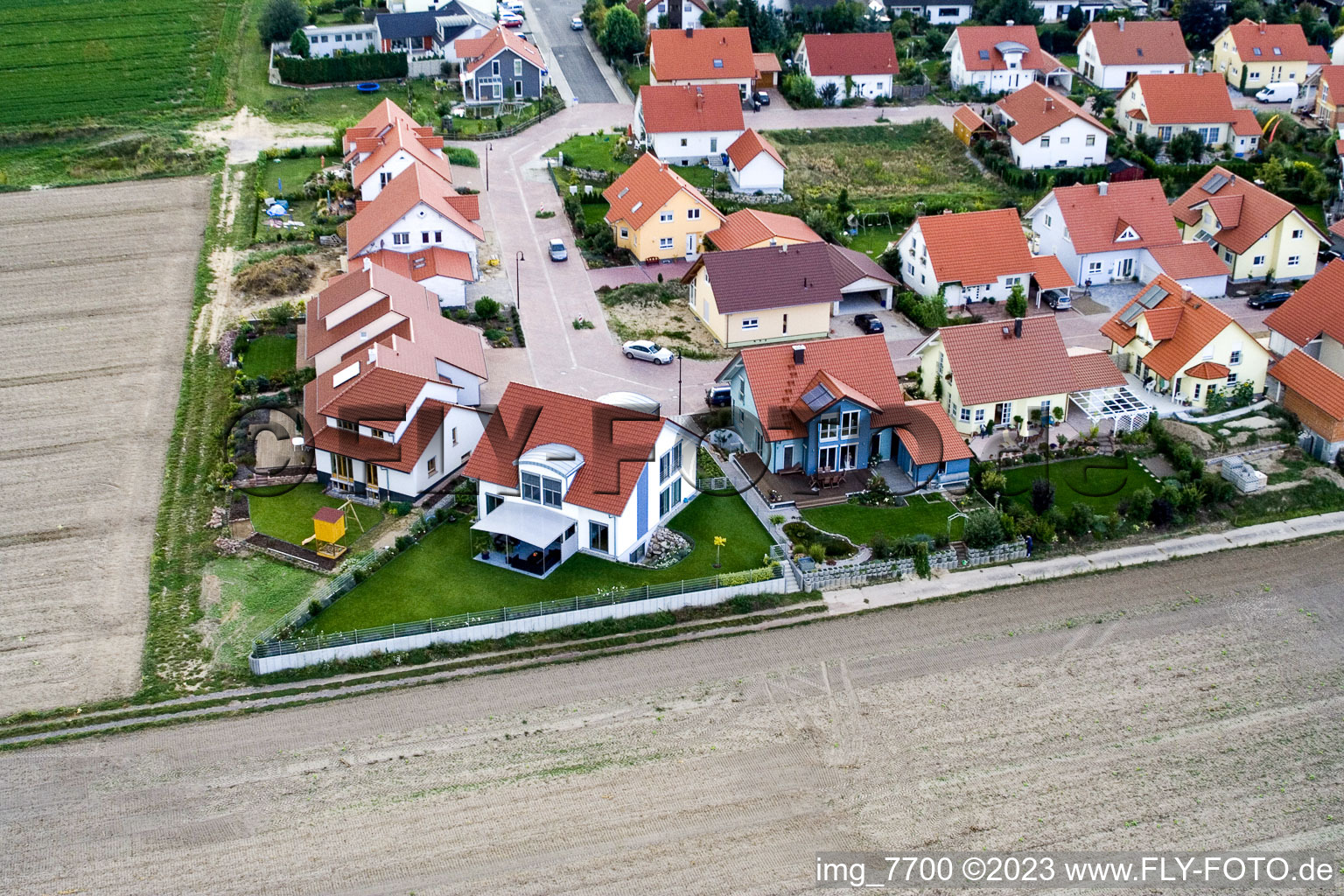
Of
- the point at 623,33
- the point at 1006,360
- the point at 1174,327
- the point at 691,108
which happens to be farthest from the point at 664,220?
the point at 623,33

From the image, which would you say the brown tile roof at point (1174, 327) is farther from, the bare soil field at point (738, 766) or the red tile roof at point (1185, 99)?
the red tile roof at point (1185, 99)

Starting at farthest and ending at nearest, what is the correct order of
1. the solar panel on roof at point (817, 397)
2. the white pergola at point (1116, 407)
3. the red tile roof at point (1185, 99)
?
the red tile roof at point (1185, 99)
the white pergola at point (1116, 407)
the solar panel on roof at point (817, 397)

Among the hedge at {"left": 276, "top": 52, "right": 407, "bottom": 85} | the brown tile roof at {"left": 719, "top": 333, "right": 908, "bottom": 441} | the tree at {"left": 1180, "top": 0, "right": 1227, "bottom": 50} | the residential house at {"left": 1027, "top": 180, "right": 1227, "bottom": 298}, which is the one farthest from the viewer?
the tree at {"left": 1180, "top": 0, "right": 1227, "bottom": 50}

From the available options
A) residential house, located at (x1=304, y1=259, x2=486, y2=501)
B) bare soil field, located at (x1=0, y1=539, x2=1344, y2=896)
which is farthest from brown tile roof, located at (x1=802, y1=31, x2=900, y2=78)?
bare soil field, located at (x1=0, y1=539, x2=1344, y2=896)

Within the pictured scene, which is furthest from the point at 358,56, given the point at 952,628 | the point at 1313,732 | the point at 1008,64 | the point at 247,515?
the point at 1313,732

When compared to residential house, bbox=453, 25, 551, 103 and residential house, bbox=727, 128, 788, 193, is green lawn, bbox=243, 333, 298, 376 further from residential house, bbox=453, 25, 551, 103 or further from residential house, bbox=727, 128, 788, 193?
residential house, bbox=453, 25, 551, 103

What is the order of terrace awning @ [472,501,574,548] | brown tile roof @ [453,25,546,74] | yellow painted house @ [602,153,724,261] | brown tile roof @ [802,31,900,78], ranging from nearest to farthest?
terrace awning @ [472,501,574,548] → yellow painted house @ [602,153,724,261] → brown tile roof @ [453,25,546,74] → brown tile roof @ [802,31,900,78]

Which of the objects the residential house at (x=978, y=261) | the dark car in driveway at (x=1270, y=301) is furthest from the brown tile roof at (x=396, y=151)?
the dark car in driveway at (x=1270, y=301)
